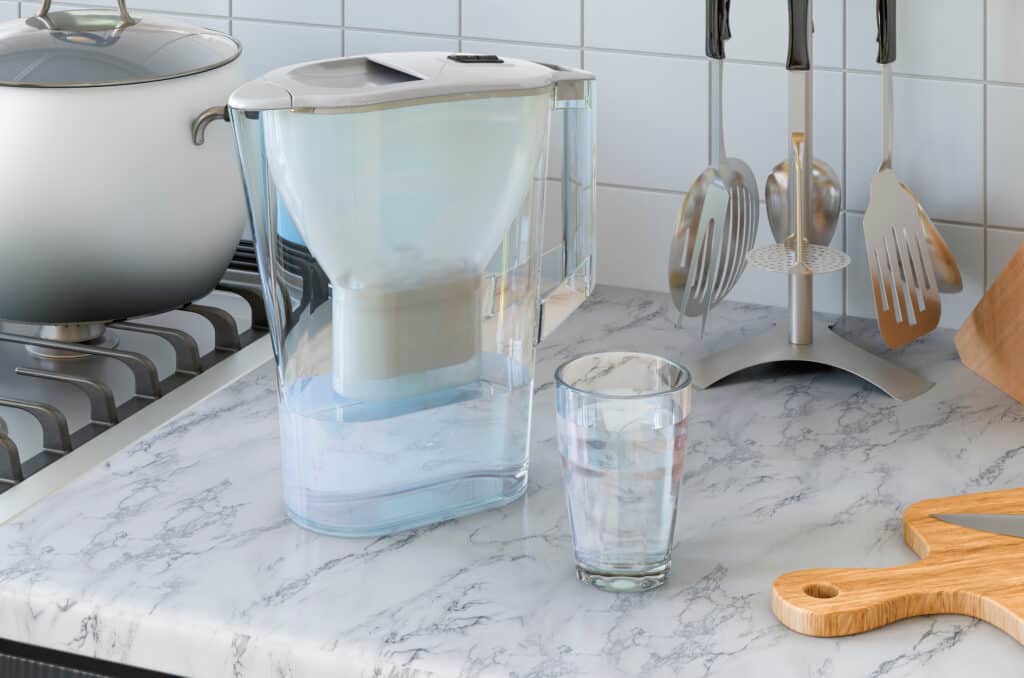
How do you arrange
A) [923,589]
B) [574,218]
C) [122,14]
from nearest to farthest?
[923,589] → [574,218] → [122,14]

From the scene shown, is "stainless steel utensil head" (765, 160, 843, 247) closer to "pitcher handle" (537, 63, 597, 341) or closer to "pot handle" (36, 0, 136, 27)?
"pitcher handle" (537, 63, 597, 341)

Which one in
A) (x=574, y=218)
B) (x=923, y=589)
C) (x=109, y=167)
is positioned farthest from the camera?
(x=109, y=167)

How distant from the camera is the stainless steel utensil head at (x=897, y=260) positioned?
1.14m

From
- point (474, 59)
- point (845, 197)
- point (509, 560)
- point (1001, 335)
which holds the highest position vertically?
point (474, 59)

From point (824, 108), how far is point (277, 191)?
616mm

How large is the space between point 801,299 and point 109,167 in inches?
22.3

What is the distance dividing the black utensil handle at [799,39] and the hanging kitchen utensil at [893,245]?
7 cm

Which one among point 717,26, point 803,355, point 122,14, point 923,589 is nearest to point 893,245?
point 803,355

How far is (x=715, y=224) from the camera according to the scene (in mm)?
1146

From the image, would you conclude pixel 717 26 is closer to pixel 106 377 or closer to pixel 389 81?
pixel 389 81

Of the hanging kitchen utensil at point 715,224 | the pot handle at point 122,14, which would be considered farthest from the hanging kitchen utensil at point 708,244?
the pot handle at point 122,14

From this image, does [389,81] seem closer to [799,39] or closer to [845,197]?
[799,39]

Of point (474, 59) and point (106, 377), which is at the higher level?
point (474, 59)

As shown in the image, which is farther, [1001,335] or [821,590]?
[1001,335]
